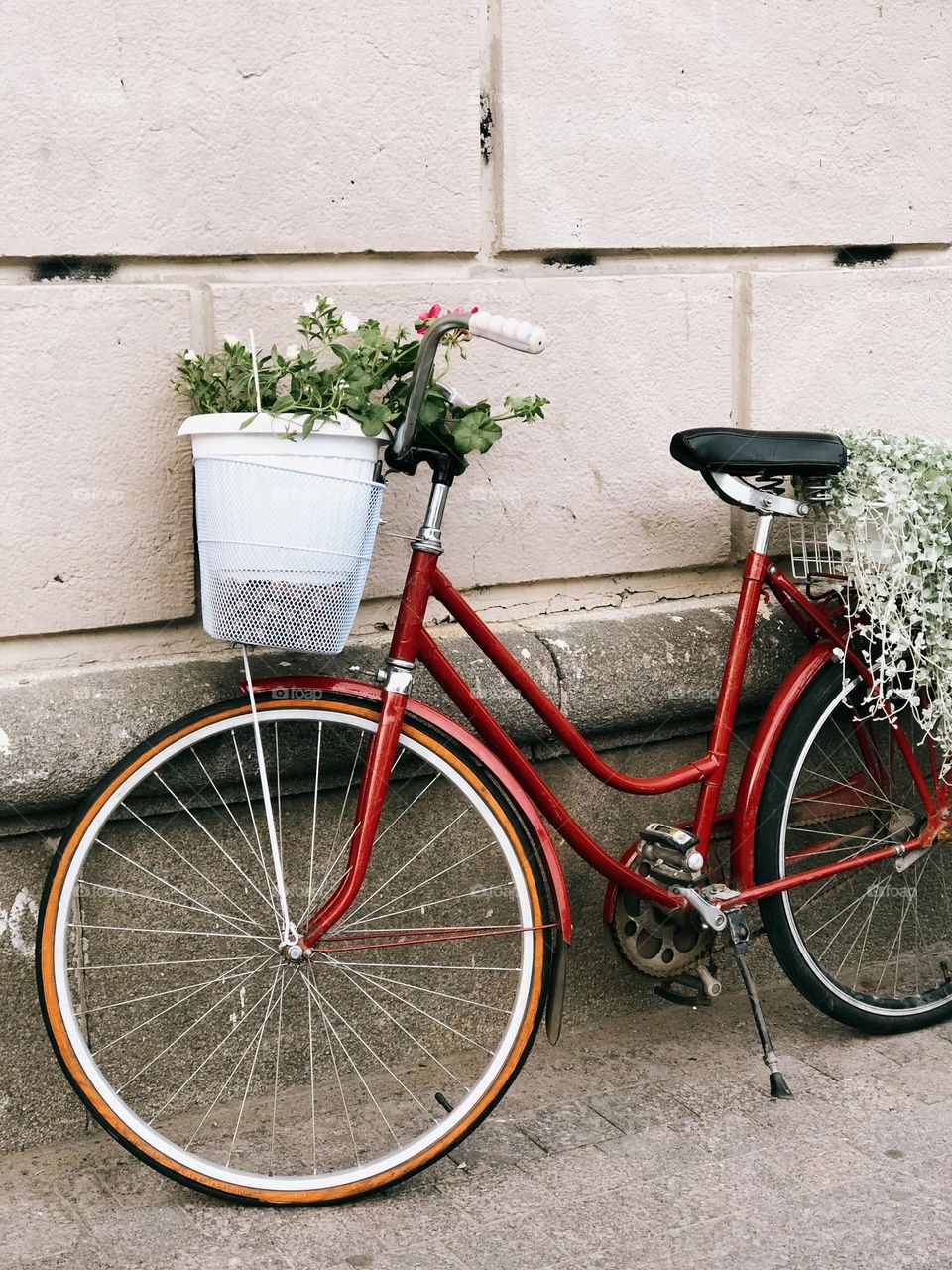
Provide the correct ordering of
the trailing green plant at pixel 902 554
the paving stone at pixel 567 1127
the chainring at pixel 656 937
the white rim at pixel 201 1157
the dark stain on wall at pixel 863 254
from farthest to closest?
the dark stain on wall at pixel 863 254 < the chainring at pixel 656 937 < the trailing green plant at pixel 902 554 < the paving stone at pixel 567 1127 < the white rim at pixel 201 1157

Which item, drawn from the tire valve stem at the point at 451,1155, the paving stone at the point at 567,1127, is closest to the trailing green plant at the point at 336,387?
the tire valve stem at the point at 451,1155

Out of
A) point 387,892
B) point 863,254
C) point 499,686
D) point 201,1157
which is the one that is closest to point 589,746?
point 499,686

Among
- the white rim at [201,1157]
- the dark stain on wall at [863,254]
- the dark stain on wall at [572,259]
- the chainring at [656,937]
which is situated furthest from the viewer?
the dark stain on wall at [863,254]

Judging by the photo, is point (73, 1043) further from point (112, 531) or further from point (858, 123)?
point (858, 123)

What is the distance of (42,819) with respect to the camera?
9.27 feet

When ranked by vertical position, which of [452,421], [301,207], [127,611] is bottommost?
[127,611]

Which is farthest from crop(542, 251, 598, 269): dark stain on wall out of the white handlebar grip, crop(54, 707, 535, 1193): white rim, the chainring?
the chainring

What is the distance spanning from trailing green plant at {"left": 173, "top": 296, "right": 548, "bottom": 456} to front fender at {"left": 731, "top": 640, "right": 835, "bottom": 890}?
0.90m

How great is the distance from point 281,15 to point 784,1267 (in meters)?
2.50

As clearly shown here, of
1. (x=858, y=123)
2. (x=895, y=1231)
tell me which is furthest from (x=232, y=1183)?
(x=858, y=123)

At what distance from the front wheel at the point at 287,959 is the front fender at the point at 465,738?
21 mm

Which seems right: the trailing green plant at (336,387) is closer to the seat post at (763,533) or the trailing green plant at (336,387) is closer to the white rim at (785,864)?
the seat post at (763,533)

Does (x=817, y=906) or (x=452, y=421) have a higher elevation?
(x=452, y=421)

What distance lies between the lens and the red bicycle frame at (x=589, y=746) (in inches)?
105
